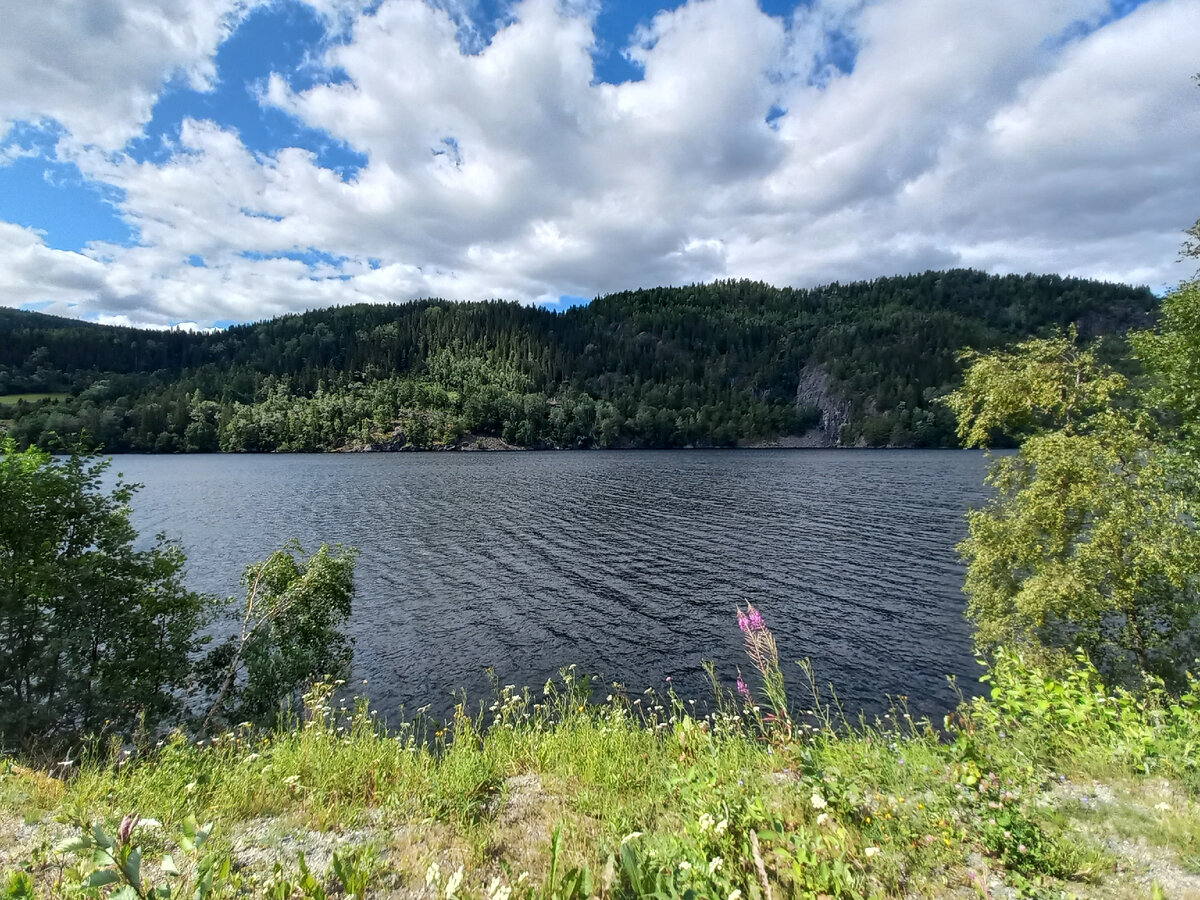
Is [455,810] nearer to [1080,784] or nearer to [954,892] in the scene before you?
[954,892]

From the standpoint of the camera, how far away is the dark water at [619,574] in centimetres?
2148

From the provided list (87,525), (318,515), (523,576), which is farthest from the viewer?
(318,515)

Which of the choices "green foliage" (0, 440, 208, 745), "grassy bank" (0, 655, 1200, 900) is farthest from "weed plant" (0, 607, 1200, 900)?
"green foliage" (0, 440, 208, 745)

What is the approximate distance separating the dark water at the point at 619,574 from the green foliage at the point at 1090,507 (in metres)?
5.08

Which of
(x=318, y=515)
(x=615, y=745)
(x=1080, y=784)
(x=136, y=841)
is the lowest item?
(x=318, y=515)

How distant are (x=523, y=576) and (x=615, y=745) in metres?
28.2

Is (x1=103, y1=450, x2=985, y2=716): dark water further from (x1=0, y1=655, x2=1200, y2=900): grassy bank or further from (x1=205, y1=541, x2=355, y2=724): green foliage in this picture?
(x1=0, y1=655, x2=1200, y2=900): grassy bank

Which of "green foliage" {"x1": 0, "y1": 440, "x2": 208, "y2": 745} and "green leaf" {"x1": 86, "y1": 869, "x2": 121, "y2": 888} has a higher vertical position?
"green leaf" {"x1": 86, "y1": 869, "x2": 121, "y2": 888}

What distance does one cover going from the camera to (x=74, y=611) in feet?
43.5

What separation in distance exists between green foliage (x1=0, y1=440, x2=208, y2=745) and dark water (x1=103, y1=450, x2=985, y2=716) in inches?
284

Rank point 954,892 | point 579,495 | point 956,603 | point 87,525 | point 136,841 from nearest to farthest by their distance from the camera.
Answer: point 954,892 < point 136,841 < point 87,525 < point 956,603 < point 579,495

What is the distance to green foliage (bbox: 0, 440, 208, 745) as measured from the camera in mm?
12297

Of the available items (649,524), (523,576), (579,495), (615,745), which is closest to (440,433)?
(579,495)

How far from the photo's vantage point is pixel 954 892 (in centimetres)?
412
